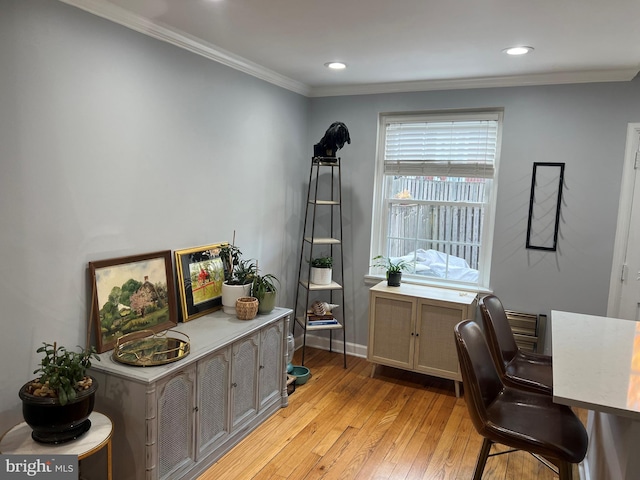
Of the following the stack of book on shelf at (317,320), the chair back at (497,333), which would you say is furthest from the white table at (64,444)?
the stack of book on shelf at (317,320)

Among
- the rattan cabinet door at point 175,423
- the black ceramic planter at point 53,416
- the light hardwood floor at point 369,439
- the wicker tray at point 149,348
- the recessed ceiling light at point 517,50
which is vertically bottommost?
the light hardwood floor at point 369,439

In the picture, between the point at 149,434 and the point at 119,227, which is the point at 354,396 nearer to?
the point at 149,434

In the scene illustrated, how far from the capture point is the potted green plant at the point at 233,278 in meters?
3.13

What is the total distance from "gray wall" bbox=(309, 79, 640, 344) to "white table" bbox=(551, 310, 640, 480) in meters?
1.01

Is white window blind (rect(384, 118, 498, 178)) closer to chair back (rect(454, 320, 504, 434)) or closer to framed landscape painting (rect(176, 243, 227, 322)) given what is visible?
framed landscape painting (rect(176, 243, 227, 322))

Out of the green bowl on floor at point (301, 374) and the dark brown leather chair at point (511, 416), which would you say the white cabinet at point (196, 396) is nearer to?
the green bowl on floor at point (301, 374)

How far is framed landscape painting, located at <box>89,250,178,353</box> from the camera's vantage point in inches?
95.7

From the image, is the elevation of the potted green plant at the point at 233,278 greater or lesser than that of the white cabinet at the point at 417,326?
greater

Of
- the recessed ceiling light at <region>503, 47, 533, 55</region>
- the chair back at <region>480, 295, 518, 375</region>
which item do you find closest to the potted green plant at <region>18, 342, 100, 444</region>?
the chair back at <region>480, 295, 518, 375</region>

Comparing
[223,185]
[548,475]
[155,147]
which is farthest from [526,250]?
[155,147]

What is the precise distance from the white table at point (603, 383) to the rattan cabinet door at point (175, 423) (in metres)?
1.67

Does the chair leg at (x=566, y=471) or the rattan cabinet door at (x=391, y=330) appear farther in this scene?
the rattan cabinet door at (x=391, y=330)

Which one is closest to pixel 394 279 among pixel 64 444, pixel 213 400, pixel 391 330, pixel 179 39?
pixel 391 330

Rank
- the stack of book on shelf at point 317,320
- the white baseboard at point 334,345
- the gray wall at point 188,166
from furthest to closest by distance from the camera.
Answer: the white baseboard at point 334,345 < the stack of book on shelf at point 317,320 < the gray wall at point 188,166
